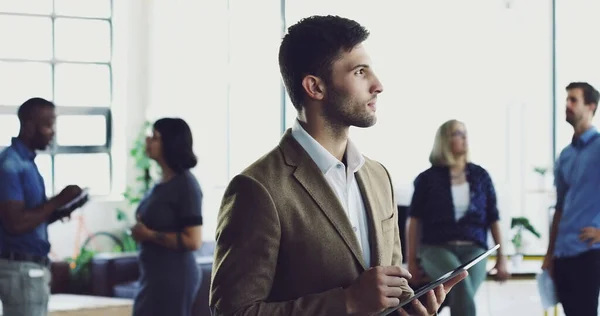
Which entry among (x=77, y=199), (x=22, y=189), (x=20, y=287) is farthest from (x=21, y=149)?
(x=20, y=287)

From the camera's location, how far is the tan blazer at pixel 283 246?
5.70ft

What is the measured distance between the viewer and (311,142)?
1.90 m

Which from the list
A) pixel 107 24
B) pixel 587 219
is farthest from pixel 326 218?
pixel 107 24

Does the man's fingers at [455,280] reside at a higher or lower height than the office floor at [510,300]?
higher

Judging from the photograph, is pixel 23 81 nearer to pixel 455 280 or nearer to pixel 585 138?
pixel 585 138

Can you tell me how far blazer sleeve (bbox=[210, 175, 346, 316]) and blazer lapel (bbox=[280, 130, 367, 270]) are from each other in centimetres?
9

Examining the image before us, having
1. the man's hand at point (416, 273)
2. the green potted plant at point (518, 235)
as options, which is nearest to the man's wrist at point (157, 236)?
the man's hand at point (416, 273)

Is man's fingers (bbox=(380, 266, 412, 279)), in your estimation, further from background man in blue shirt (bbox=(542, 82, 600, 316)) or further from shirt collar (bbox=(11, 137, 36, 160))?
background man in blue shirt (bbox=(542, 82, 600, 316))

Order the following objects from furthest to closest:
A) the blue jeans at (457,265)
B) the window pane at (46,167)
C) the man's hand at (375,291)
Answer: the window pane at (46,167) < the blue jeans at (457,265) < the man's hand at (375,291)

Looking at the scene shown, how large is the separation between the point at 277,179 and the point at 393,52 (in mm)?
10358

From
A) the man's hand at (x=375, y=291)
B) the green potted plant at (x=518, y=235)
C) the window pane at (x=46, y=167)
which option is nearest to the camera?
the man's hand at (x=375, y=291)

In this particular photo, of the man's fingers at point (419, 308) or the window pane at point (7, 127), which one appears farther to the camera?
the window pane at point (7, 127)

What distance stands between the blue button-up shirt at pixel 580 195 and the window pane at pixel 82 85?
640 cm

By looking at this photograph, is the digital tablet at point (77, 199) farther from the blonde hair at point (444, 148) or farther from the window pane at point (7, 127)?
the window pane at point (7, 127)
